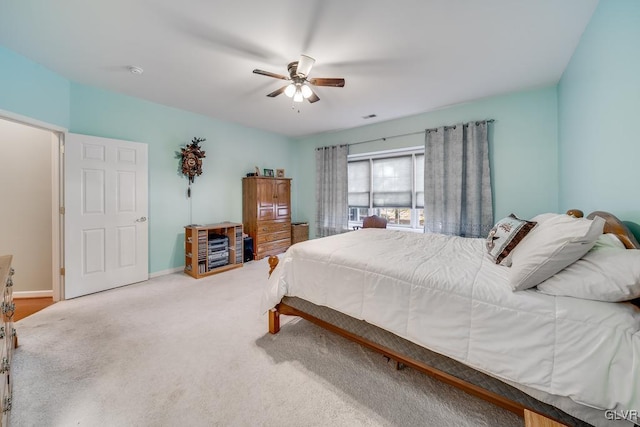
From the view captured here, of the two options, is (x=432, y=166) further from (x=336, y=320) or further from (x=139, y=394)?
(x=139, y=394)

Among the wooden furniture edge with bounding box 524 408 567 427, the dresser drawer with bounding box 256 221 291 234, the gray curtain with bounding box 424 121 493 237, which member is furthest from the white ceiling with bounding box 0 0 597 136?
the wooden furniture edge with bounding box 524 408 567 427

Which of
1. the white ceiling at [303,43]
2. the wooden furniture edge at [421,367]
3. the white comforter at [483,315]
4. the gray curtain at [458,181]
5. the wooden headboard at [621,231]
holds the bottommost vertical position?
the wooden furniture edge at [421,367]

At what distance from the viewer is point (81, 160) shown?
287 centimetres

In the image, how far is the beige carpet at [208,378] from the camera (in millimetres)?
1329

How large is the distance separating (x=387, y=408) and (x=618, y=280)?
1.28 metres

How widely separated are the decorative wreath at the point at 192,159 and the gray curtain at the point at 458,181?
12.2ft

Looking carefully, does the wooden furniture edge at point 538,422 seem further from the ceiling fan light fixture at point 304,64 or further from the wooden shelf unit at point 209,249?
the wooden shelf unit at point 209,249

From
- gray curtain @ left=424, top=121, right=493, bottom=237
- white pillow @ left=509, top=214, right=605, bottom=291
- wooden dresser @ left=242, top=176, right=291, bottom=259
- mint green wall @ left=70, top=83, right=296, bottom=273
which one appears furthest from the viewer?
wooden dresser @ left=242, top=176, right=291, bottom=259

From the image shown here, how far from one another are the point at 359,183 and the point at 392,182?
689 millimetres

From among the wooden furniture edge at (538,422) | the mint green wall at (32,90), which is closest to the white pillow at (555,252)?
the wooden furniture edge at (538,422)

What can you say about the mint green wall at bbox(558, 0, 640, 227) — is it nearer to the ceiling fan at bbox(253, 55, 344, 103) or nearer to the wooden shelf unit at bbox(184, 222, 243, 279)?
the ceiling fan at bbox(253, 55, 344, 103)

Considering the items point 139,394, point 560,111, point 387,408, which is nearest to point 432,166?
point 560,111

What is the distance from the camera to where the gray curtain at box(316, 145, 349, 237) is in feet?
16.0

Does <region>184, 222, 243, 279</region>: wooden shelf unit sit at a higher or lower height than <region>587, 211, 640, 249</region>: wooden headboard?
lower
